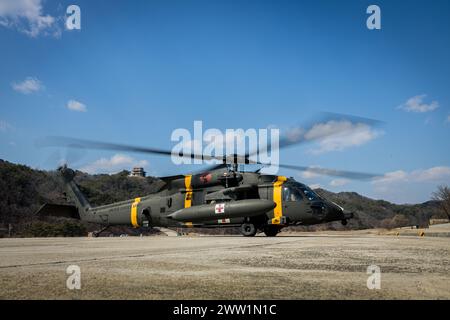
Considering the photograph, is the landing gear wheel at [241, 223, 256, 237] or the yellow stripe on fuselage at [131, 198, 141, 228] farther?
the yellow stripe on fuselage at [131, 198, 141, 228]

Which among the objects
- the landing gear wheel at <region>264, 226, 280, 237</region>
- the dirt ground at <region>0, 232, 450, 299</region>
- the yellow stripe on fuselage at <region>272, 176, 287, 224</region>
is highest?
the yellow stripe on fuselage at <region>272, 176, 287, 224</region>

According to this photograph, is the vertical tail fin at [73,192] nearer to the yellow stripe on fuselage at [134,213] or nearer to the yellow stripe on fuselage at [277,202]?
the yellow stripe on fuselage at [134,213]

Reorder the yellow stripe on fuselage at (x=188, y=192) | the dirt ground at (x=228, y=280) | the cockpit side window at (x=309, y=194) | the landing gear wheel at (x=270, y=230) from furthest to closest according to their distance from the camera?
the yellow stripe on fuselage at (x=188, y=192) → the landing gear wheel at (x=270, y=230) → the cockpit side window at (x=309, y=194) → the dirt ground at (x=228, y=280)

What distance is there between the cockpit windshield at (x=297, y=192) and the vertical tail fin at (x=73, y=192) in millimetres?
13868

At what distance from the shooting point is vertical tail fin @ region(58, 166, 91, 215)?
86.9ft

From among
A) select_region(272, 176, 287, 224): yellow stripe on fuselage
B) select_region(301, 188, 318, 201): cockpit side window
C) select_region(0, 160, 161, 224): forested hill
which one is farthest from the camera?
select_region(0, 160, 161, 224): forested hill

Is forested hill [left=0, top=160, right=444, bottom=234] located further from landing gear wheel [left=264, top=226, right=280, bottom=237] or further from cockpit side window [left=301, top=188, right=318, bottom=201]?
cockpit side window [left=301, top=188, right=318, bottom=201]

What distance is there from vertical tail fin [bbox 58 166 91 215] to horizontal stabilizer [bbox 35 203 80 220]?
1.22ft

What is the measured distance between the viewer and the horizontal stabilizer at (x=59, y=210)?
2470 cm

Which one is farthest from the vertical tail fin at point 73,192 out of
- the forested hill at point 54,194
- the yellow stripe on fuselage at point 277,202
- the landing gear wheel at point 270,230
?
the yellow stripe on fuselage at point 277,202

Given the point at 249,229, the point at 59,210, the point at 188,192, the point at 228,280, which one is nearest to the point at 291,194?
the point at 249,229

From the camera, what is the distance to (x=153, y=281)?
4.16 meters

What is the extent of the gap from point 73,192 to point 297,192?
51.6 feet

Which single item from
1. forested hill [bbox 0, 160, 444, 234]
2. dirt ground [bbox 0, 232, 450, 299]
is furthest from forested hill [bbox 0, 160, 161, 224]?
dirt ground [bbox 0, 232, 450, 299]
